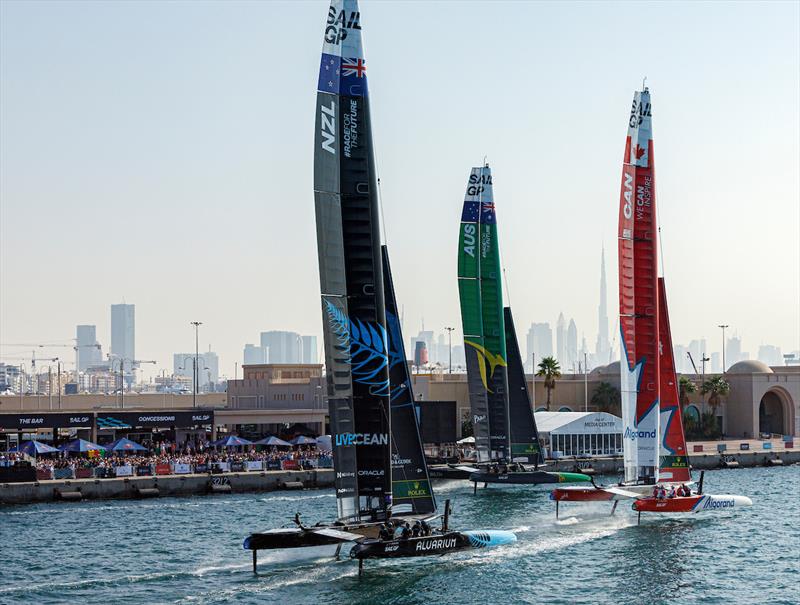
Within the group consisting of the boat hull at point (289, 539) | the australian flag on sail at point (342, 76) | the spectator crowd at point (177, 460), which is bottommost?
the boat hull at point (289, 539)

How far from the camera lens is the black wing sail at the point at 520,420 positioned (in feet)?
249

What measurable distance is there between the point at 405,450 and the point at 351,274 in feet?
26.8

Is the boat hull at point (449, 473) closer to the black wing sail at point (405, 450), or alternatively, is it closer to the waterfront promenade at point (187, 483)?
the waterfront promenade at point (187, 483)

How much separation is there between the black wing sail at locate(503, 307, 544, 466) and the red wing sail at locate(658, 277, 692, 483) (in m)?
11.6

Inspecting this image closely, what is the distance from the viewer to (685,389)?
Answer: 109125 mm

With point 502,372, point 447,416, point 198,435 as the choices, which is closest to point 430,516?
point 502,372

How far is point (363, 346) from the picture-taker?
4403 centimetres

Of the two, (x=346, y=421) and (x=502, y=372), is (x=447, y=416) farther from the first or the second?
(x=346, y=421)

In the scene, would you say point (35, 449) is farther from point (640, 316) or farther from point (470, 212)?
point (640, 316)

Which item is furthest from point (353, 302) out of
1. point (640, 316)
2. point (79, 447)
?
point (79, 447)

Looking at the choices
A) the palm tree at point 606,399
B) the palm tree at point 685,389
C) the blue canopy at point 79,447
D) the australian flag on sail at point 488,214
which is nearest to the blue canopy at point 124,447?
the blue canopy at point 79,447

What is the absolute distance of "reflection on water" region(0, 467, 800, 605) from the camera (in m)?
41.5

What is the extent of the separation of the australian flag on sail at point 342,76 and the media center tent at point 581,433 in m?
49.0

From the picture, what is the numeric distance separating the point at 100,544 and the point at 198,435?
42.8 m
